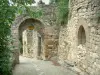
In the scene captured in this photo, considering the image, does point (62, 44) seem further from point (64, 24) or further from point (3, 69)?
point (3, 69)

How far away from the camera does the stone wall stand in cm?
629

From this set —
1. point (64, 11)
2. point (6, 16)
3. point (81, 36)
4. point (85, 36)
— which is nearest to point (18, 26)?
point (64, 11)

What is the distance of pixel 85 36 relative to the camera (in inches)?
302

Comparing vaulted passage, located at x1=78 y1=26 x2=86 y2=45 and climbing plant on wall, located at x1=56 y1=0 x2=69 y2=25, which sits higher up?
climbing plant on wall, located at x1=56 y1=0 x2=69 y2=25

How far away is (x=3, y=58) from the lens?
22.3 ft

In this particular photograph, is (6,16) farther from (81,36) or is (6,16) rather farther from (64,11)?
(64,11)

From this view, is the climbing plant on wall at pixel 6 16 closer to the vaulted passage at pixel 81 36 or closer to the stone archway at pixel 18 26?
the vaulted passage at pixel 81 36

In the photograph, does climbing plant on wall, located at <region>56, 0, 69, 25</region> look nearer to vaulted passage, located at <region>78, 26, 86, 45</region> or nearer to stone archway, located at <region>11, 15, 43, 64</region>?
vaulted passage, located at <region>78, 26, 86, 45</region>

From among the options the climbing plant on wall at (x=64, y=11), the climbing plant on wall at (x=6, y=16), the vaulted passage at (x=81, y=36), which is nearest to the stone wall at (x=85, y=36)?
the vaulted passage at (x=81, y=36)

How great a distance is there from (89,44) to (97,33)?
0.73 meters

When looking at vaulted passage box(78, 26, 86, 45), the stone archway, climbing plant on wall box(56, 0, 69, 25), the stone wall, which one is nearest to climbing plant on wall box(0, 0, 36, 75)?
the stone wall

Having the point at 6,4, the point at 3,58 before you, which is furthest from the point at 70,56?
the point at 6,4

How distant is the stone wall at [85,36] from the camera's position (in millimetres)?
6286

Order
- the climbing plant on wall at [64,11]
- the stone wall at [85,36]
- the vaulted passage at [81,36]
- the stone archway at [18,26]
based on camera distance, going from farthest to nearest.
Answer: the stone archway at [18,26], the climbing plant on wall at [64,11], the vaulted passage at [81,36], the stone wall at [85,36]
